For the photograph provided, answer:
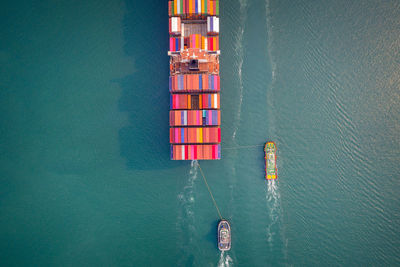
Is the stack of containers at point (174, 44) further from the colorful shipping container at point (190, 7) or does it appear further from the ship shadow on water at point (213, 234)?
the ship shadow on water at point (213, 234)

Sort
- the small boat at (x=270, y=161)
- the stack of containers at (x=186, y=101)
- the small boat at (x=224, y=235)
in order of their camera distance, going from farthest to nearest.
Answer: the small boat at (x=270, y=161) → the small boat at (x=224, y=235) → the stack of containers at (x=186, y=101)

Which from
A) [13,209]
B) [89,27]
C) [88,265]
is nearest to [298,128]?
[89,27]

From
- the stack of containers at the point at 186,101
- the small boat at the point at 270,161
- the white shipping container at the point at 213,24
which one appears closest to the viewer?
the white shipping container at the point at 213,24

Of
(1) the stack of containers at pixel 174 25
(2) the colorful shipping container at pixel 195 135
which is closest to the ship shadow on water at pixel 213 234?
(2) the colorful shipping container at pixel 195 135

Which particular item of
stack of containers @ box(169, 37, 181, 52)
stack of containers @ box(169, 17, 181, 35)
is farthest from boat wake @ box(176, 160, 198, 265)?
Result: stack of containers @ box(169, 17, 181, 35)

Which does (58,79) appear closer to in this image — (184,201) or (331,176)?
(184,201)

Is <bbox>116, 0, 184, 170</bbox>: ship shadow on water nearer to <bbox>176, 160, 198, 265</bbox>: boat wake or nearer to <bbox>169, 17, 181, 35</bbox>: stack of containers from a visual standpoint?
<bbox>169, 17, 181, 35</bbox>: stack of containers
